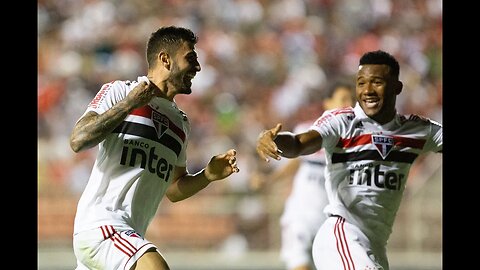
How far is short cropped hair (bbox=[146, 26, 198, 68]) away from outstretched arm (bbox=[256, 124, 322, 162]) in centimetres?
68

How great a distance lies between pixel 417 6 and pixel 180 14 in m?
4.23

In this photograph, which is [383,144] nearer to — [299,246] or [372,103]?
[372,103]

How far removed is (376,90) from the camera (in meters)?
5.83

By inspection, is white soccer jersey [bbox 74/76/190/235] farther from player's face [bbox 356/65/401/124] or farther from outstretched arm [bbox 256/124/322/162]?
player's face [bbox 356/65/401/124]

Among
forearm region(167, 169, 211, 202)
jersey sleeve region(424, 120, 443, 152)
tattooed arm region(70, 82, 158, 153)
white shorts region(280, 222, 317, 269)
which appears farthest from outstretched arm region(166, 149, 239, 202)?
white shorts region(280, 222, 317, 269)

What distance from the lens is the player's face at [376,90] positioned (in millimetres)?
5809

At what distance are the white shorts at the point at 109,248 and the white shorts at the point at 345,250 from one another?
3.97 ft

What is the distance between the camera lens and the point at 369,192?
5863mm

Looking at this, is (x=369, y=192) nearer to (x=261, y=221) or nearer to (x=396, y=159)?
(x=396, y=159)

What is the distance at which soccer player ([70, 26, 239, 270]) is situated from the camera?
4949 millimetres

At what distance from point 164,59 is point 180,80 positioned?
150 millimetres

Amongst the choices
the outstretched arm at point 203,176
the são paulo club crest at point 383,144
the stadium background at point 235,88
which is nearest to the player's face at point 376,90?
the são paulo club crest at point 383,144

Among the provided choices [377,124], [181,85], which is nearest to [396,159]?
[377,124]

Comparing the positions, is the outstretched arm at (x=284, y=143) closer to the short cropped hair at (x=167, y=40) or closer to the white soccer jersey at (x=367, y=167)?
the white soccer jersey at (x=367, y=167)
